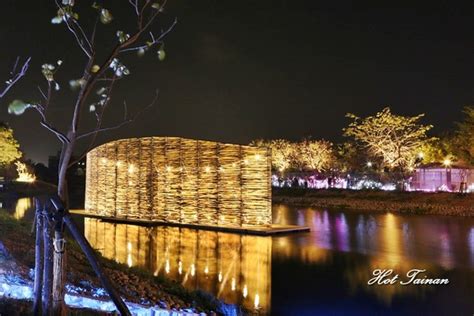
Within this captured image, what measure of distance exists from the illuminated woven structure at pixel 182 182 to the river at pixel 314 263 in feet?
3.59

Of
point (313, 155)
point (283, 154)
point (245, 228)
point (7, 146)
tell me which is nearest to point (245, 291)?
point (245, 228)

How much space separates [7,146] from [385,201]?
99.6 feet

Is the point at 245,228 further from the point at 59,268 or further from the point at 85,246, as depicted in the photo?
the point at 85,246

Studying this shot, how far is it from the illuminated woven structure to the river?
1.10 m

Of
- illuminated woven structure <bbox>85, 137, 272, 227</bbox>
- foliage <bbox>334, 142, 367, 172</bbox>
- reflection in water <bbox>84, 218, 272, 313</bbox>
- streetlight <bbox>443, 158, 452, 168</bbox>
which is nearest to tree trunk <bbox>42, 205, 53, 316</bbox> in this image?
reflection in water <bbox>84, 218, 272, 313</bbox>

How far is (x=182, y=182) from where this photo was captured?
18359mm

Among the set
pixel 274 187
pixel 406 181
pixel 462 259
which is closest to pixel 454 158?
pixel 406 181

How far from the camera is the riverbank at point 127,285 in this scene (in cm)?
657

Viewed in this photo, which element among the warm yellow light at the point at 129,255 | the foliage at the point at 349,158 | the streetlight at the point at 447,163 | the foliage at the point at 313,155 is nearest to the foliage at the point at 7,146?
the foliage at the point at 313,155

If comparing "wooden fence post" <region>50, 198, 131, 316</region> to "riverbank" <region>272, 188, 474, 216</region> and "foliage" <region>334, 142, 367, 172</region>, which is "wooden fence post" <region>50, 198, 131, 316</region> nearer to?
"riverbank" <region>272, 188, 474, 216</region>

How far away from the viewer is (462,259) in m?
11.4

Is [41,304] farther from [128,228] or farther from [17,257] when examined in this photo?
[128,228]

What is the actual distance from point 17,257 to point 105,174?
14209 millimetres

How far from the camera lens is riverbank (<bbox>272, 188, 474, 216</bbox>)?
25.3m
